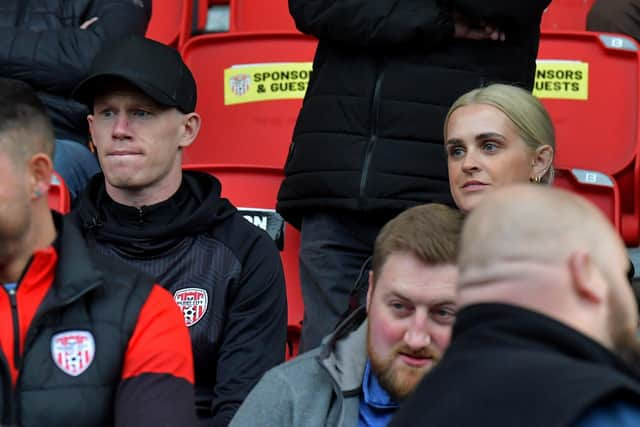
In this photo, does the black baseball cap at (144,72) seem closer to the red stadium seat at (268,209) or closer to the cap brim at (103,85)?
the cap brim at (103,85)

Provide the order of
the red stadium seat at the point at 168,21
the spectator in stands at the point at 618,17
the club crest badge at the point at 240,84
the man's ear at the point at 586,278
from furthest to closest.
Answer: the red stadium seat at the point at 168,21
the spectator in stands at the point at 618,17
the club crest badge at the point at 240,84
the man's ear at the point at 586,278

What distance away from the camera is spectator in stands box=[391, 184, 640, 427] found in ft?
5.41

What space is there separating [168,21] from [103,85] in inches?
83.0

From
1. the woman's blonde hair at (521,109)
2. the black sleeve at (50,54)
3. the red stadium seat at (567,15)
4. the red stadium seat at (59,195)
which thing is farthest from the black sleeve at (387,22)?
the red stadium seat at (567,15)

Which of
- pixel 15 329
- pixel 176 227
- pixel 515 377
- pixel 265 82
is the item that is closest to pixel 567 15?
pixel 265 82

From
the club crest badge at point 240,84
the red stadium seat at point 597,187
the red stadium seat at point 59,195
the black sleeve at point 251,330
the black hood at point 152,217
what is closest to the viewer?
the black sleeve at point 251,330

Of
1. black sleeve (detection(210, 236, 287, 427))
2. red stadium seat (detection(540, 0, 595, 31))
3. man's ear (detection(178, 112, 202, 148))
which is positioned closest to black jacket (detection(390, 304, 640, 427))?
black sleeve (detection(210, 236, 287, 427))

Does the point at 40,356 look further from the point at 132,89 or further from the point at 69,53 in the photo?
the point at 69,53

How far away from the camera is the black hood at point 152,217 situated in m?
3.94

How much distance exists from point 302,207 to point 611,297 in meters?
2.46

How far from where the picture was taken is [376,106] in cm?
410

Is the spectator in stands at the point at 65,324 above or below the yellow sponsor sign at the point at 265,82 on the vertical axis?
below

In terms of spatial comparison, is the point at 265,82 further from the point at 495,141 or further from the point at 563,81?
the point at 495,141

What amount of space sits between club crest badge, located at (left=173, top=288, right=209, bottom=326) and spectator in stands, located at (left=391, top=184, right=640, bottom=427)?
2047 mm
